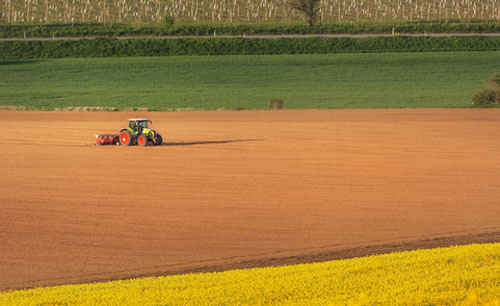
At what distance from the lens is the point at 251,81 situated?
232 ft

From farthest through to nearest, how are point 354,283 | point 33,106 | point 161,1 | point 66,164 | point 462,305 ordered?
1. point 161,1
2. point 33,106
3. point 66,164
4. point 354,283
5. point 462,305

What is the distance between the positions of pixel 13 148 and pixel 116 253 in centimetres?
1850

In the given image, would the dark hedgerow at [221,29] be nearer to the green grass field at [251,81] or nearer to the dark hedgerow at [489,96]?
the green grass field at [251,81]

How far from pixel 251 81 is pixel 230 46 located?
562 inches

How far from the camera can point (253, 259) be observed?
45.6 ft

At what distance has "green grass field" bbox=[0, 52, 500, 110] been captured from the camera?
192 ft

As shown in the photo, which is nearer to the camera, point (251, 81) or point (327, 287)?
point (327, 287)

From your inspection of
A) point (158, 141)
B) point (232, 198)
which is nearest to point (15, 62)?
point (158, 141)

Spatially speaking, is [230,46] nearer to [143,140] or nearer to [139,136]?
[139,136]

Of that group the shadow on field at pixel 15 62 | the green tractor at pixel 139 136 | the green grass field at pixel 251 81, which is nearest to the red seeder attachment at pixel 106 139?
the green tractor at pixel 139 136

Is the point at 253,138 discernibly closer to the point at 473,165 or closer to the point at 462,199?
the point at 473,165

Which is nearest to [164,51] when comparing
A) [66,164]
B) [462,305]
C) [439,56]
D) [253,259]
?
[439,56]

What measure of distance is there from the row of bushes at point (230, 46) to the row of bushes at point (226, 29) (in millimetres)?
5357

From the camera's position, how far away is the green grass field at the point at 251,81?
58.5 m
